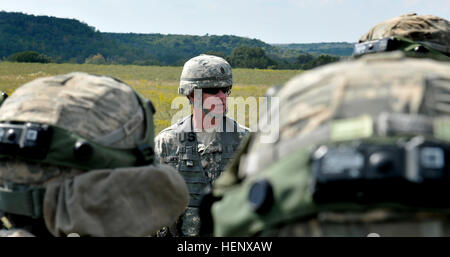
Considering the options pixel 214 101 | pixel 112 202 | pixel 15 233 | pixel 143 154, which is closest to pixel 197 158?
pixel 214 101

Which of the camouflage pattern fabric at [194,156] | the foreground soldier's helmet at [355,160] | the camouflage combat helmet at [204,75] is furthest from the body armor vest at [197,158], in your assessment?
the foreground soldier's helmet at [355,160]

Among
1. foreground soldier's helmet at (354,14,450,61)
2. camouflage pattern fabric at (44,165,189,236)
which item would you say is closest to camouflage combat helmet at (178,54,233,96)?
foreground soldier's helmet at (354,14,450,61)

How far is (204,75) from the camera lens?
16.9 feet

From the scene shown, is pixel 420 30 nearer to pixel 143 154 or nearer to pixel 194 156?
pixel 143 154

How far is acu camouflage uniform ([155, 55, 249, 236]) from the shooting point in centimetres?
500

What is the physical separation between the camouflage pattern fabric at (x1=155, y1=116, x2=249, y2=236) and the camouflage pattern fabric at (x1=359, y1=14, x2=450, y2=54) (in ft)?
6.13

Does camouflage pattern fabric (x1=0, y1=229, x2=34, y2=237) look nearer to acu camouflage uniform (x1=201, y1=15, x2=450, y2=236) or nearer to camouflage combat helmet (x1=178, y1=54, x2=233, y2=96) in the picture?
acu camouflage uniform (x1=201, y1=15, x2=450, y2=236)

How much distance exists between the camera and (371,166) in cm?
126

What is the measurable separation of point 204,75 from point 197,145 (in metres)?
0.68

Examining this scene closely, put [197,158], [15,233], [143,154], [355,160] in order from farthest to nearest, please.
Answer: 1. [197,158]
2. [143,154]
3. [15,233]
4. [355,160]

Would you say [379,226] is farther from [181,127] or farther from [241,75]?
[241,75]

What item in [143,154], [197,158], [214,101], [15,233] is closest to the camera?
[15,233]

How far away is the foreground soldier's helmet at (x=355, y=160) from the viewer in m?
1.27
